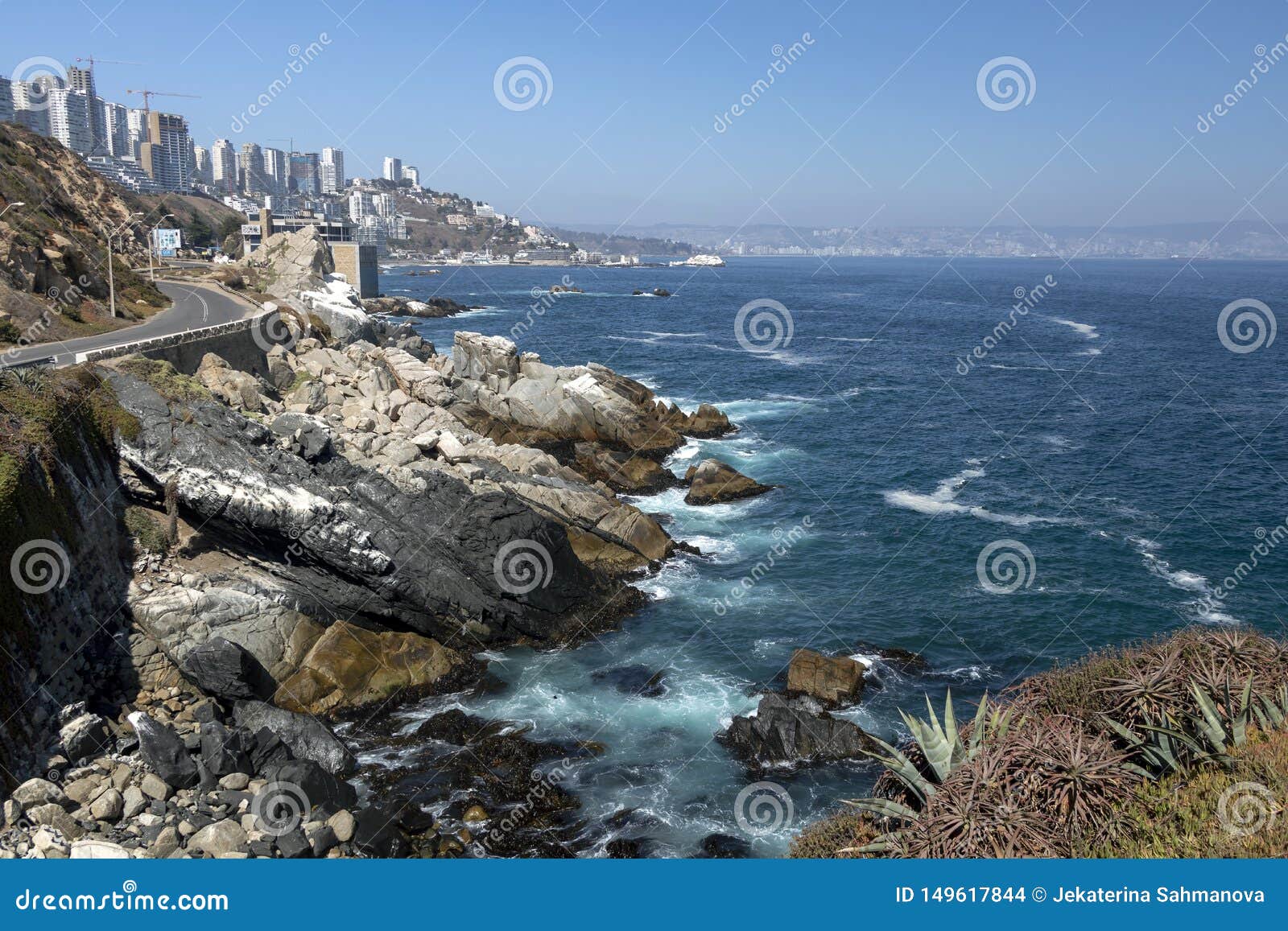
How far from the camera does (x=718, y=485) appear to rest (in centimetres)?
3797

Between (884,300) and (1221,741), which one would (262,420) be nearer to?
(1221,741)

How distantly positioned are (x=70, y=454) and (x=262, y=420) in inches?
272

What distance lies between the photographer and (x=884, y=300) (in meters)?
126

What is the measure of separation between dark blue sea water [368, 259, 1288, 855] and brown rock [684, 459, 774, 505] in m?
0.79

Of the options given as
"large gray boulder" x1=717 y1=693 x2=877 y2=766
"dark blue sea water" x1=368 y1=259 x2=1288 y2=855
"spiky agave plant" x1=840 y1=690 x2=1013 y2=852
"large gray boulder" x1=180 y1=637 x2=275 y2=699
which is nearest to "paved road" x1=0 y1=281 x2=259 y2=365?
"large gray boulder" x1=180 y1=637 x2=275 y2=699

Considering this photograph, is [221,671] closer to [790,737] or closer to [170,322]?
[790,737]

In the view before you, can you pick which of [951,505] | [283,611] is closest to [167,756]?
[283,611]

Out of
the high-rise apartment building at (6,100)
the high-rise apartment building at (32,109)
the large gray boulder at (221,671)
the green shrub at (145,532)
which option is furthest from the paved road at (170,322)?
the high-rise apartment building at (32,109)

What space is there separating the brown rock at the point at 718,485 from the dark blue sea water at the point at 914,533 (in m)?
0.79

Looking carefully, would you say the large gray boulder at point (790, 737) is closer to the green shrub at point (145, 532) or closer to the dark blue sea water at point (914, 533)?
the dark blue sea water at point (914, 533)

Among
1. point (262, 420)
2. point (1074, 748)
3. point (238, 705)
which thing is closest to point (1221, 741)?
point (1074, 748)

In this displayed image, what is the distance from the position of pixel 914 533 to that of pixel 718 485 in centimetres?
839

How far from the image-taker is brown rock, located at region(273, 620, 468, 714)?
21.8m

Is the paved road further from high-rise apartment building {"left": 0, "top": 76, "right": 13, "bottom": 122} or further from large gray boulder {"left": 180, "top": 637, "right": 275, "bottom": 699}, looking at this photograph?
high-rise apartment building {"left": 0, "top": 76, "right": 13, "bottom": 122}
